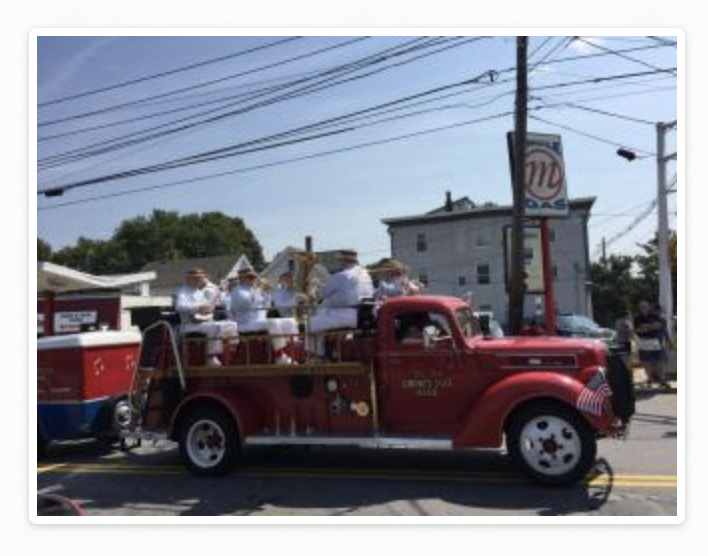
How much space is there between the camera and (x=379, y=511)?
8234mm

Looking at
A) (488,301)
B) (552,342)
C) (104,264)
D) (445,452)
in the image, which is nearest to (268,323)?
A: (445,452)

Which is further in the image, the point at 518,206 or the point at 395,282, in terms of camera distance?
the point at 518,206

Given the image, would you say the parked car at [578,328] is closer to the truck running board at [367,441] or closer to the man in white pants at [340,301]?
the man in white pants at [340,301]

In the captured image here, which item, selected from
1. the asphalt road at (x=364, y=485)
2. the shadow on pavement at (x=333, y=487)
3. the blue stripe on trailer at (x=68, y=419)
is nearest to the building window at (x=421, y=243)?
the asphalt road at (x=364, y=485)

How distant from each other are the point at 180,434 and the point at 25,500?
9.93 ft

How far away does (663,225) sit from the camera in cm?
2131

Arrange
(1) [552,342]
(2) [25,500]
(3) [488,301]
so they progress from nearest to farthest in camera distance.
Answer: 1. (2) [25,500]
2. (1) [552,342]
3. (3) [488,301]

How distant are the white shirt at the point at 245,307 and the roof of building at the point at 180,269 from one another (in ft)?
172

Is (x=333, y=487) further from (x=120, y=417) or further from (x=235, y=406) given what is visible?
(x=120, y=417)

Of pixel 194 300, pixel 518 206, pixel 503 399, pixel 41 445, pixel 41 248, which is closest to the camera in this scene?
pixel 503 399

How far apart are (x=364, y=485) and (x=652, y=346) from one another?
936cm

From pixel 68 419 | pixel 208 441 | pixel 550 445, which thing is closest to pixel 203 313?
pixel 208 441

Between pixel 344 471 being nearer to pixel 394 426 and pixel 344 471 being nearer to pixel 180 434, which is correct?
pixel 394 426

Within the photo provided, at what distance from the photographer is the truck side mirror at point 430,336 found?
9375 mm
